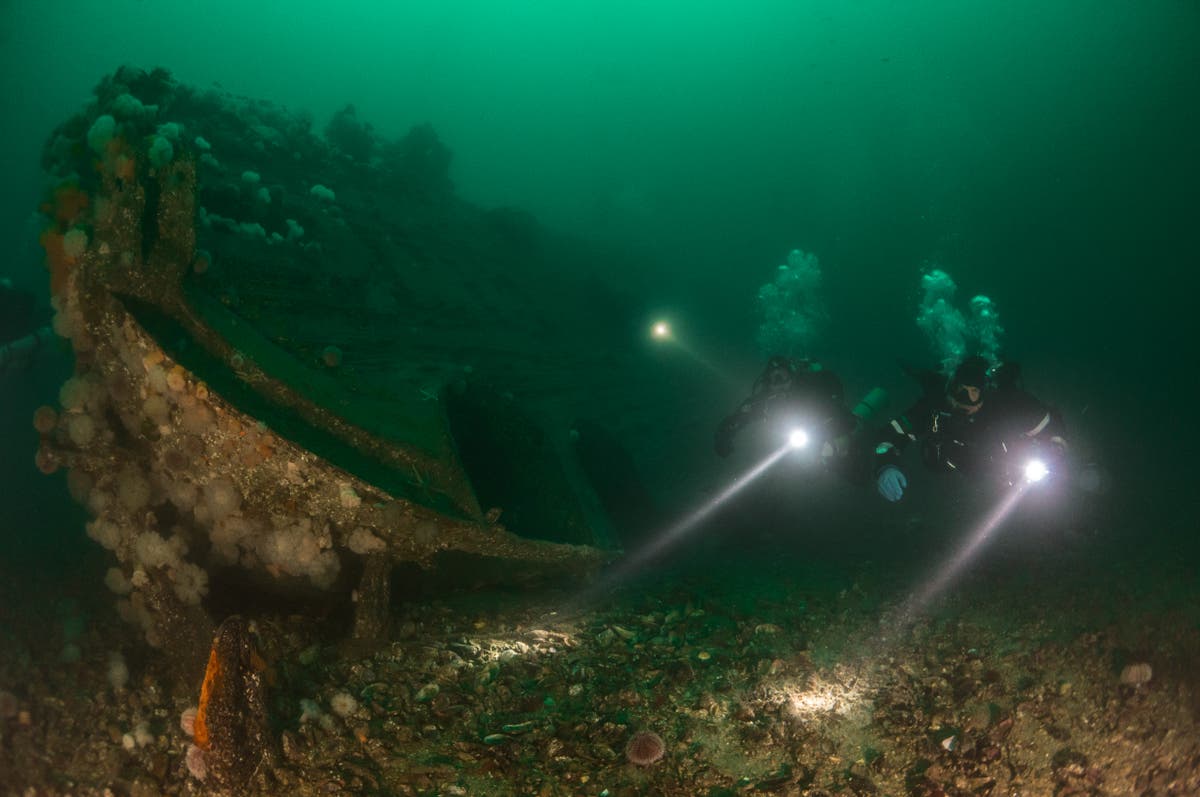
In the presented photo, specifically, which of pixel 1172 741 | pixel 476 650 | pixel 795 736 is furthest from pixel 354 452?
pixel 1172 741

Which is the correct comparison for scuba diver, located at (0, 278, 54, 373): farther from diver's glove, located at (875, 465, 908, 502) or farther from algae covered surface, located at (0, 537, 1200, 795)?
diver's glove, located at (875, 465, 908, 502)

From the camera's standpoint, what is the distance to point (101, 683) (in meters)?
3.63

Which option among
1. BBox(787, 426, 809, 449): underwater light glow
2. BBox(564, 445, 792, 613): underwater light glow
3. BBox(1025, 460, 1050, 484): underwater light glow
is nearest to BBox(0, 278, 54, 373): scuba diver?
BBox(564, 445, 792, 613): underwater light glow

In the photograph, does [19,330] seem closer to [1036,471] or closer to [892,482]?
[892,482]

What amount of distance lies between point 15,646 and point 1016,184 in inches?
2950

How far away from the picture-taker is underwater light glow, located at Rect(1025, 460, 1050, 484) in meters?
6.05

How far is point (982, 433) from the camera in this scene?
652cm

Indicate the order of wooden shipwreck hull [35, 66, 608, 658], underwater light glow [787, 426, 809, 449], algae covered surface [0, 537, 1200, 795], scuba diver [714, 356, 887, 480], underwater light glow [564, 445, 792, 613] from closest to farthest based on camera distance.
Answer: algae covered surface [0, 537, 1200, 795], wooden shipwreck hull [35, 66, 608, 658], underwater light glow [564, 445, 792, 613], scuba diver [714, 356, 887, 480], underwater light glow [787, 426, 809, 449]

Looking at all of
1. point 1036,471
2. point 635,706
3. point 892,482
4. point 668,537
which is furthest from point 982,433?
point 635,706

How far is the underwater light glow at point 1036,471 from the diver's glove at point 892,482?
49.2 inches

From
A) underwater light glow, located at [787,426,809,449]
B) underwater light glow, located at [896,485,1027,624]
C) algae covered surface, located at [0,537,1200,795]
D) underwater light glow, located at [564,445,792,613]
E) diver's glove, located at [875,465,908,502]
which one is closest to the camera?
algae covered surface, located at [0,537,1200,795]

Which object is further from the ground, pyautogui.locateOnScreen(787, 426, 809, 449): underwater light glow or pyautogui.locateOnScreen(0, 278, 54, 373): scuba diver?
pyautogui.locateOnScreen(787, 426, 809, 449): underwater light glow

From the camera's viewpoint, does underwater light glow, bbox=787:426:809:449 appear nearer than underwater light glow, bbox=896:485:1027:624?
No

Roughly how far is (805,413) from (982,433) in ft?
6.06
